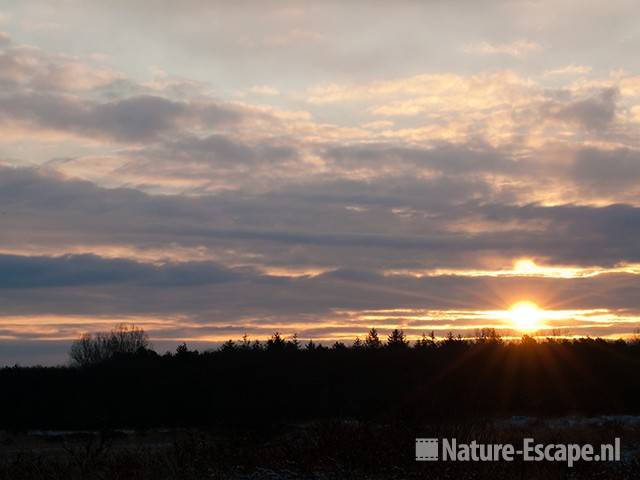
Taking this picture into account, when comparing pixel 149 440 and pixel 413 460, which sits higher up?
pixel 413 460

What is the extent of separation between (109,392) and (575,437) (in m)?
33.7

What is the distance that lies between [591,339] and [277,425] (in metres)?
39.3

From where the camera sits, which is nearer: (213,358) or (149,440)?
(149,440)

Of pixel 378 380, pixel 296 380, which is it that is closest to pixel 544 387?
pixel 378 380

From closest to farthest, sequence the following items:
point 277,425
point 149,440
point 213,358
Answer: point 277,425 < point 149,440 < point 213,358

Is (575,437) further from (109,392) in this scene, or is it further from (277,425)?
(109,392)

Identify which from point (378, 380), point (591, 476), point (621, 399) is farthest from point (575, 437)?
point (378, 380)

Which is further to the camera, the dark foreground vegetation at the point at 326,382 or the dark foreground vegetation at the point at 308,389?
the dark foreground vegetation at the point at 326,382

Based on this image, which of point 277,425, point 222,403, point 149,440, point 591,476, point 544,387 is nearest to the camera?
point 591,476

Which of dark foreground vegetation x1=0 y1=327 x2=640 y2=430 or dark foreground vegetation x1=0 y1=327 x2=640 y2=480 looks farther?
dark foreground vegetation x1=0 y1=327 x2=640 y2=430

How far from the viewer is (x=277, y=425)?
25578 mm

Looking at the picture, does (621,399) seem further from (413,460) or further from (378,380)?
(413,460)

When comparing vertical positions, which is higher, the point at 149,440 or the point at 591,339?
the point at 591,339

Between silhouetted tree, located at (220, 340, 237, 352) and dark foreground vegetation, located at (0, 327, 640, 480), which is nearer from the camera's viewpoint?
dark foreground vegetation, located at (0, 327, 640, 480)
